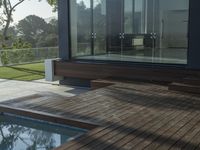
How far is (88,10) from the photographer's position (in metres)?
9.55

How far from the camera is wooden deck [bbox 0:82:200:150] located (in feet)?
13.4

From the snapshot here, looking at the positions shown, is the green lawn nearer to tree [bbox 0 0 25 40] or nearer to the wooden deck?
the wooden deck

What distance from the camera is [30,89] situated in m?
9.29

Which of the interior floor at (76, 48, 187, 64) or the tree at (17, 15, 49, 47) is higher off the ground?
the tree at (17, 15, 49, 47)

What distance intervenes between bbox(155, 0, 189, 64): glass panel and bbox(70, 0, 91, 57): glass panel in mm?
2224

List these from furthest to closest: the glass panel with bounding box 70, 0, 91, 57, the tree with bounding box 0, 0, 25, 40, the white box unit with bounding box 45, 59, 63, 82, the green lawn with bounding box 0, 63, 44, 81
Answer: the tree with bounding box 0, 0, 25, 40, the green lawn with bounding box 0, 63, 44, 81, the white box unit with bounding box 45, 59, 63, 82, the glass panel with bounding box 70, 0, 91, 57

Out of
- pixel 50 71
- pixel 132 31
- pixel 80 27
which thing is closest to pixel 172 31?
pixel 132 31

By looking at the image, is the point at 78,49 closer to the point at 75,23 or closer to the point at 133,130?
the point at 75,23

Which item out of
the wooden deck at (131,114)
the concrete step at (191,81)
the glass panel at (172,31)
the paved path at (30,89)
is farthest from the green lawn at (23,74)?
the concrete step at (191,81)

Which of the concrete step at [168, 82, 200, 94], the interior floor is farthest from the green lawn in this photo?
the concrete step at [168, 82, 200, 94]

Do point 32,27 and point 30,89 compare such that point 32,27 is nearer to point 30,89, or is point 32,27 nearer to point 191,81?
point 30,89

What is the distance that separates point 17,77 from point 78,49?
2.93m

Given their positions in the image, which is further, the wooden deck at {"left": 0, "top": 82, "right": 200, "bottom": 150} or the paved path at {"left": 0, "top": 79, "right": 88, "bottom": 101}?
the paved path at {"left": 0, "top": 79, "right": 88, "bottom": 101}

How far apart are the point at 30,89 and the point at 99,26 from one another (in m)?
2.64
